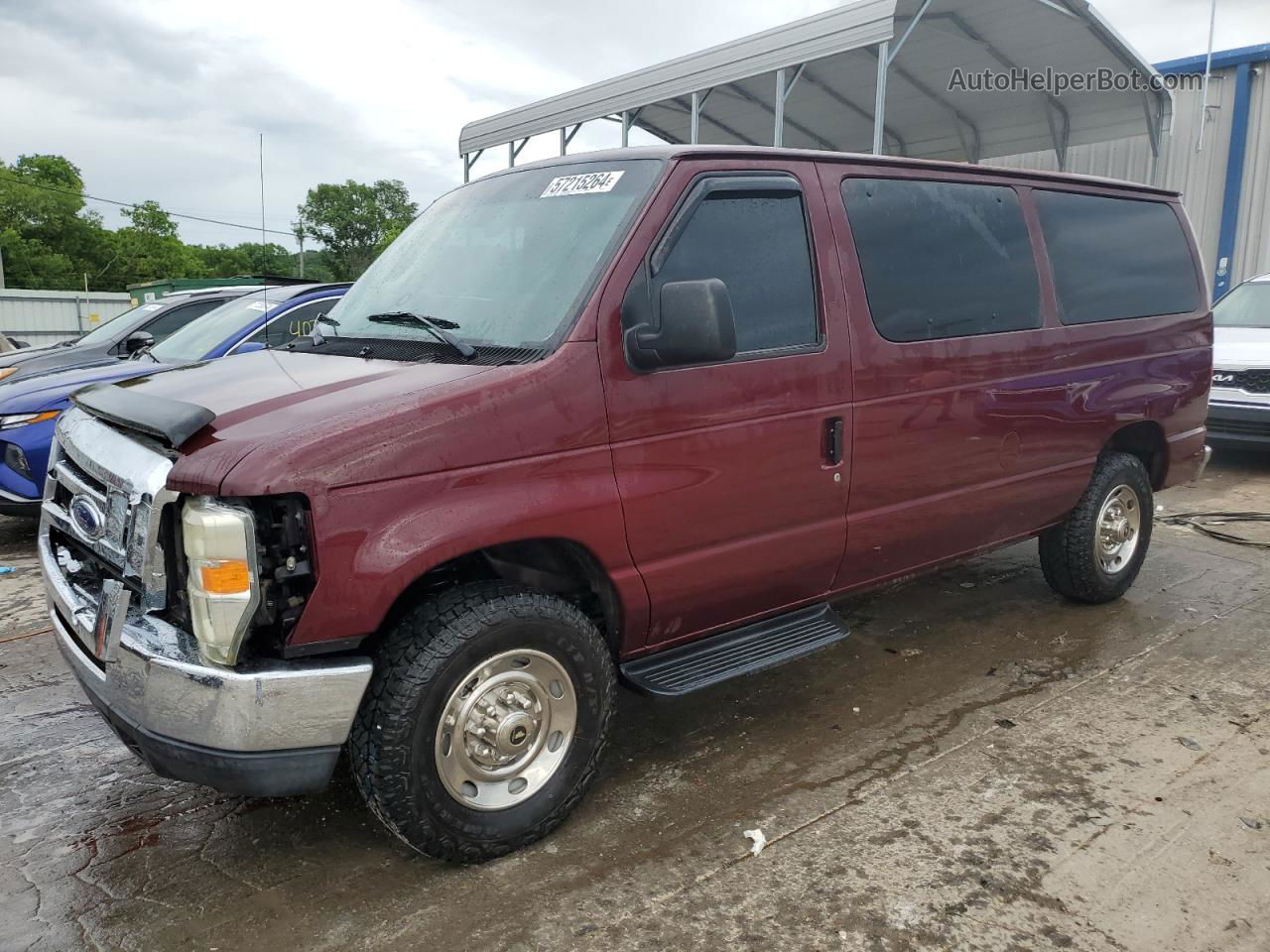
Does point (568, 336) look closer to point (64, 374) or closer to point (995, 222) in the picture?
point (995, 222)

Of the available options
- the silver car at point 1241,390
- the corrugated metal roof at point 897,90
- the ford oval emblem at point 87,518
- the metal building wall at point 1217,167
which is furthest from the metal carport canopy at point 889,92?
the ford oval emblem at point 87,518

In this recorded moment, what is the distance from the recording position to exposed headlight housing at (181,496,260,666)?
91.8 inches

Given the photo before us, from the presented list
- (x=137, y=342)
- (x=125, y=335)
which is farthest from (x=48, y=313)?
(x=137, y=342)

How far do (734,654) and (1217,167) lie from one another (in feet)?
49.6

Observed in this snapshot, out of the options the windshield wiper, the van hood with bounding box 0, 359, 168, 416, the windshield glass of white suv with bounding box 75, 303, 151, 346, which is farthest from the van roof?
the windshield glass of white suv with bounding box 75, 303, 151, 346

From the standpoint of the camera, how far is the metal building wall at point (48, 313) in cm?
2592

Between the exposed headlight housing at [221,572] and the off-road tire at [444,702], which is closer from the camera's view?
the exposed headlight housing at [221,572]

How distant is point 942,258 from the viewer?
388 centimetres

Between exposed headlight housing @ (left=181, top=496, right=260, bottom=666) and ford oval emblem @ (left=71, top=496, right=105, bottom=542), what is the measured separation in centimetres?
53

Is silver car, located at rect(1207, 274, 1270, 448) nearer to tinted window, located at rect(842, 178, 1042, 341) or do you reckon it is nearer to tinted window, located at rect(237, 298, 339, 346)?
tinted window, located at rect(842, 178, 1042, 341)

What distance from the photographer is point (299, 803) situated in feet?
10.5

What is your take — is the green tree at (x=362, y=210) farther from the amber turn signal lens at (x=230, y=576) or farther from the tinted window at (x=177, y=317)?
the amber turn signal lens at (x=230, y=576)

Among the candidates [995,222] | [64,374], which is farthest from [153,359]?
[995,222]

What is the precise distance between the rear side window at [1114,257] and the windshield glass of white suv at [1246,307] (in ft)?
18.6
